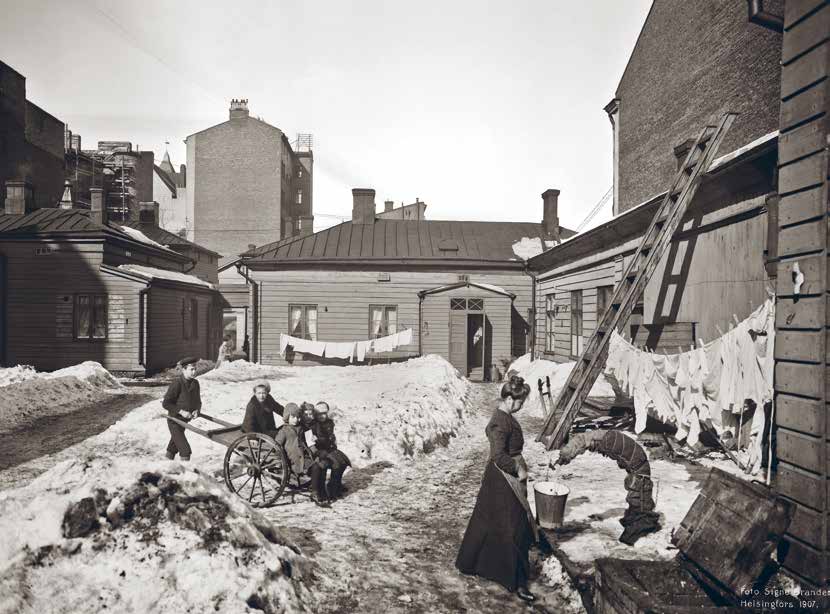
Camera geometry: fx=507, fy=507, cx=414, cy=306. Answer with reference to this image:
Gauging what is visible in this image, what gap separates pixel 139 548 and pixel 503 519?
3.20 metres

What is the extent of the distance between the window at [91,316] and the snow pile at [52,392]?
10.2 feet

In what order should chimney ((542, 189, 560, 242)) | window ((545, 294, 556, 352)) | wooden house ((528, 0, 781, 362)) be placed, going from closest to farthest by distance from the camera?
wooden house ((528, 0, 781, 362)), window ((545, 294, 556, 352)), chimney ((542, 189, 560, 242))

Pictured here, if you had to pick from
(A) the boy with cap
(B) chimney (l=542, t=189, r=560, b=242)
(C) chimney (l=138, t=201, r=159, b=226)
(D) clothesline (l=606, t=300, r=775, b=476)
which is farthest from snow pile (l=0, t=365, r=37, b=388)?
(B) chimney (l=542, t=189, r=560, b=242)

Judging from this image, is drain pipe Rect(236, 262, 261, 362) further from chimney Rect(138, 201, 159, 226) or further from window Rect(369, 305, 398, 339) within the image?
chimney Rect(138, 201, 159, 226)

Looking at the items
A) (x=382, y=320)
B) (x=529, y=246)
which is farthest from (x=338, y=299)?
(x=529, y=246)

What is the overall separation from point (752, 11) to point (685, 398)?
557 cm

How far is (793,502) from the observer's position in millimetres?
4500

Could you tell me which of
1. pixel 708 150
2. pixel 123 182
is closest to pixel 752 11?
pixel 708 150

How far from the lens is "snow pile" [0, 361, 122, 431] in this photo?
12656mm

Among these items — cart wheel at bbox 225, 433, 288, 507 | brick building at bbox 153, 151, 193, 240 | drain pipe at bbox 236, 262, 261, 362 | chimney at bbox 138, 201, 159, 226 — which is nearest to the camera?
cart wheel at bbox 225, 433, 288, 507

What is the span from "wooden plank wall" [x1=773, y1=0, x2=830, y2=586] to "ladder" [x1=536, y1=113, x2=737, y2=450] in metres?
5.34

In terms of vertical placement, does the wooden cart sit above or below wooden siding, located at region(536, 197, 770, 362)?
below

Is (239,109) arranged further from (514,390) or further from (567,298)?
(514,390)

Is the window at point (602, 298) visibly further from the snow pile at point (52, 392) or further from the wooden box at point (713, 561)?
the snow pile at point (52, 392)
